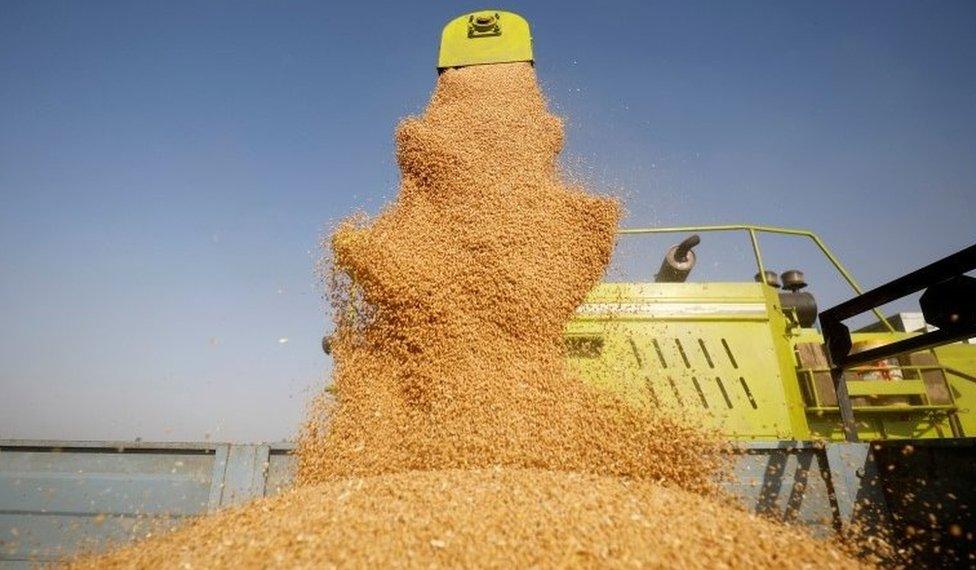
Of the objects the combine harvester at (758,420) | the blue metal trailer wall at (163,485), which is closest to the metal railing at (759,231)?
the combine harvester at (758,420)

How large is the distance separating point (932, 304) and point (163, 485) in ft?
14.4

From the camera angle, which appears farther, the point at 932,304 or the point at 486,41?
the point at 486,41

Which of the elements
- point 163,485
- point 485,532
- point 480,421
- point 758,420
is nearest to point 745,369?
point 758,420

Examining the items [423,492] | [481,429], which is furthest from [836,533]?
[423,492]

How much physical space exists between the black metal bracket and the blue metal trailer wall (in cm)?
51

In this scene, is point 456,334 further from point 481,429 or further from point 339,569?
point 339,569

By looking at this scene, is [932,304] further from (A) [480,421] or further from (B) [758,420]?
(A) [480,421]

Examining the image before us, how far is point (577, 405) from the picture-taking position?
2982 millimetres

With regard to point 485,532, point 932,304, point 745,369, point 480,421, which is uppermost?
point 932,304

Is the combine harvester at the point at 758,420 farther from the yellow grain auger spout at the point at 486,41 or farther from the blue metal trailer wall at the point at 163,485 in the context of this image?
the yellow grain auger spout at the point at 486,41

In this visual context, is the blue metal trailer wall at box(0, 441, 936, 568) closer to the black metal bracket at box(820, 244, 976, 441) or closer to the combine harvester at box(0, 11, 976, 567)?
the combine harvester at box(0, 11, 976, 567)

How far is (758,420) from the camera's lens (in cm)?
344

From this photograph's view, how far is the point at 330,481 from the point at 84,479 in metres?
1.52

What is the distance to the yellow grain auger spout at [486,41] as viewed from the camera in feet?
16.2
